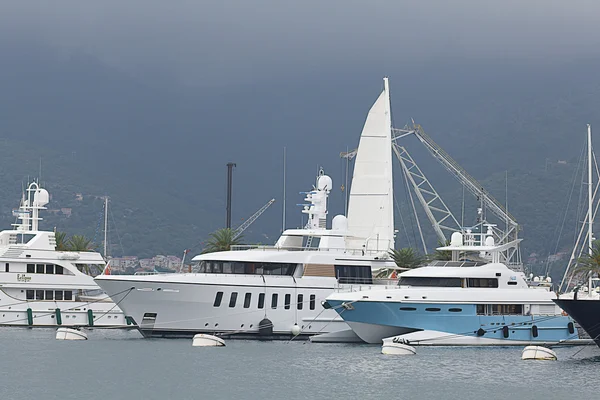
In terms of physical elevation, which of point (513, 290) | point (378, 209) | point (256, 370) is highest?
point (378, 209)

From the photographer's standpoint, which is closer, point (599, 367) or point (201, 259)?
point (599, 367)

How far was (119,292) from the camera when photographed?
2404 inches

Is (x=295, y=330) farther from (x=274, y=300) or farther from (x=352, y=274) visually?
(x=352, y=274)

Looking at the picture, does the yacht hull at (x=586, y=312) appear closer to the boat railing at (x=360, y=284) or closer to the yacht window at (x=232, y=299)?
the boat railing at (x=360, y=284)

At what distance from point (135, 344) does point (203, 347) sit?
13.6 ft

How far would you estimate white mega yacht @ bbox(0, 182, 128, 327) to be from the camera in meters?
71.1

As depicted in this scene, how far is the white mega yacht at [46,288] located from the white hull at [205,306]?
11266mm

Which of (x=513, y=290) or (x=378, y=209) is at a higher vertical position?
(x=378, y=209)

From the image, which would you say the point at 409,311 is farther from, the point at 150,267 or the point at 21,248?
the point at 150,267

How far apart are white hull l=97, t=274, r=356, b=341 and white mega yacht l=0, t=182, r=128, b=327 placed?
11.3 m

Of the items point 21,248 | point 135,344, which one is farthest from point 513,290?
point 21,248

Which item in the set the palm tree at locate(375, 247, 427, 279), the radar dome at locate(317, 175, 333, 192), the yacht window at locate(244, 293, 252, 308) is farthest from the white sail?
the yacht window at locate(244, 293, 252, 308)

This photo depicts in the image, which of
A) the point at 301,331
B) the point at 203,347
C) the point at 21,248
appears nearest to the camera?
the point at 203,347

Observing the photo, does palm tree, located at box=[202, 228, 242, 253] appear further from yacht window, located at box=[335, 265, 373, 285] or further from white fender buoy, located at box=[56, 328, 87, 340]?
white fender buoy, located at box=[56, 328, 87, 340]
